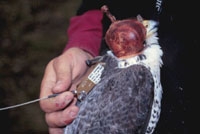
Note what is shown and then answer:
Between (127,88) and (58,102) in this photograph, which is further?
(58,102)

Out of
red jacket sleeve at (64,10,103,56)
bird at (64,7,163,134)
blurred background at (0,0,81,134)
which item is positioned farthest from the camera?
blurred background at (0,0,81,134)

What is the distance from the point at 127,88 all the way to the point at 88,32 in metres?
0.56

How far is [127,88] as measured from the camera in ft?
3.18

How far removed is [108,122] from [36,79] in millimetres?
2053

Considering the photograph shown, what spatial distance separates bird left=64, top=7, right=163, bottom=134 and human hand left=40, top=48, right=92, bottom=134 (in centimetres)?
7

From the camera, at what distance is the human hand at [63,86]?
109 cm

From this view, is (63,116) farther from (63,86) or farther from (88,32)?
(88,32)

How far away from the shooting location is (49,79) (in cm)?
136

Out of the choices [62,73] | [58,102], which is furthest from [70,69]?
[58,102]

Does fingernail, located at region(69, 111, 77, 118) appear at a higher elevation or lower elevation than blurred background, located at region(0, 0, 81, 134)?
higher

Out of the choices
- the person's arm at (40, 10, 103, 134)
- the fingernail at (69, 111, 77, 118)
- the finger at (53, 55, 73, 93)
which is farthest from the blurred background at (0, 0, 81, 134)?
the fingernail at (69, 111, 77, 118)

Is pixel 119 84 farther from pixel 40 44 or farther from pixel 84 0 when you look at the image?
pixel 40 44

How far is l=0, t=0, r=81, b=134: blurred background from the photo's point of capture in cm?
281

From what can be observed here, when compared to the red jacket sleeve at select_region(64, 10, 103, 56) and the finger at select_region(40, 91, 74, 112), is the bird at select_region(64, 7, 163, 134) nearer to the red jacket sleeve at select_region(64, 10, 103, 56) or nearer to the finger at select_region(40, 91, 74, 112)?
the finger at select_region(40, 91, 74, 112)
